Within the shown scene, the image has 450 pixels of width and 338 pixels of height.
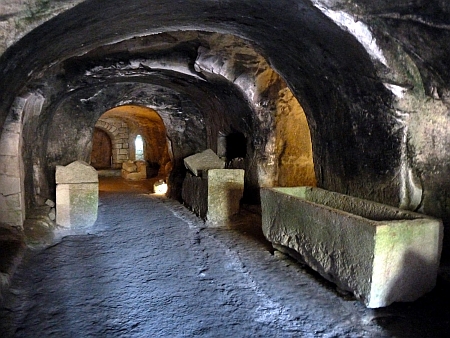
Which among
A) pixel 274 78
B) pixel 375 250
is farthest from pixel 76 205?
pixel 375 250

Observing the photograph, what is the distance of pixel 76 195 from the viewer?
19.3ft

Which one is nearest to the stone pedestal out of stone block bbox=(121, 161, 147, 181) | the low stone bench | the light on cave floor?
the low stone bench

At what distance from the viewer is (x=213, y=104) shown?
855cm

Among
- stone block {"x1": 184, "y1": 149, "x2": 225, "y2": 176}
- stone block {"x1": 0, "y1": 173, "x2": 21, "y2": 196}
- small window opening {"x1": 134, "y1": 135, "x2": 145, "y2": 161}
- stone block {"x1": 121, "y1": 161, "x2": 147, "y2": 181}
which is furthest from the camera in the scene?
small window opening {"x1": 134, "y1": 135, "x2": 145, "y2": 161}

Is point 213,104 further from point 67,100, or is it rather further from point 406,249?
point 406,249

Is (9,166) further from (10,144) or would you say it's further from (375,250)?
(375,250)

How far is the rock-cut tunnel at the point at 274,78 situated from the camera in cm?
290

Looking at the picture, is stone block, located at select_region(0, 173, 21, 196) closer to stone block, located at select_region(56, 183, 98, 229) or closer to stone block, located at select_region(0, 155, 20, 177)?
stone block, located at select_region(0, 155, 20, 177)

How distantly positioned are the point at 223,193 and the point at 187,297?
3.03 metres

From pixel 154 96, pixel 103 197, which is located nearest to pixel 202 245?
pixel 103 197

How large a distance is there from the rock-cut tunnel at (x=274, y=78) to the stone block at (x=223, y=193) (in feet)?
3.08

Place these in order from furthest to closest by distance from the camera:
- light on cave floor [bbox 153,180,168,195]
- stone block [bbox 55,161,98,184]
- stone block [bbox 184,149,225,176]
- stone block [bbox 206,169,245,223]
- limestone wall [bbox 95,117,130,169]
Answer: limestone wall [bbox 95,117,130,169] < light on cave floor [bbox 153,180,168,195] < stone block [bbox 184,149,225,176] < stone block [bbox 206,169,245,223] < stone block [bbox 55,161,98,184]

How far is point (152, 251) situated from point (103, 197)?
5.09 m

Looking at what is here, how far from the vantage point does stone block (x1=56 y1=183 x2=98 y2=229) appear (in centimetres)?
581
